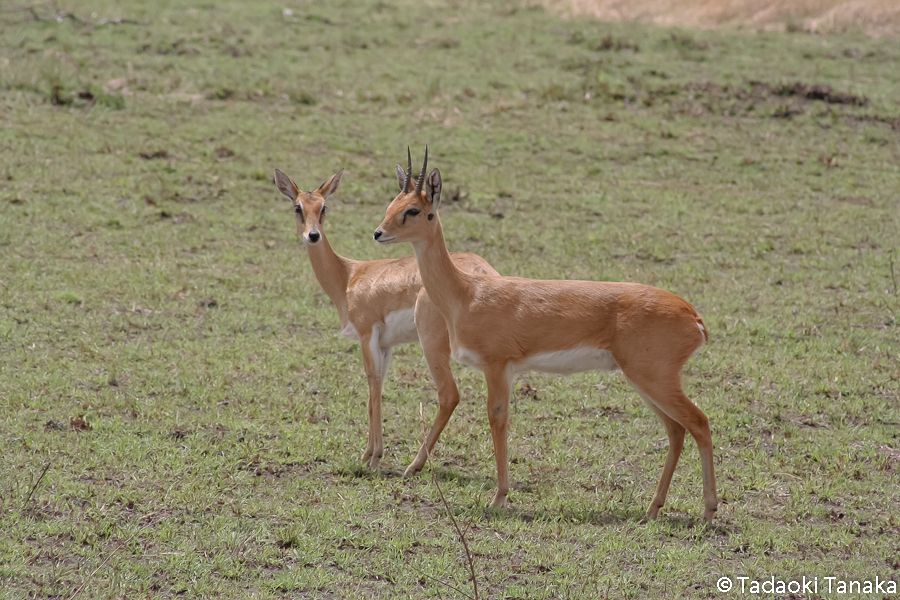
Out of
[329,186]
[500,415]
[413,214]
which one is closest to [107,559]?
[500,415]

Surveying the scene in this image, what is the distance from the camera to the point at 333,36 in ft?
63.7

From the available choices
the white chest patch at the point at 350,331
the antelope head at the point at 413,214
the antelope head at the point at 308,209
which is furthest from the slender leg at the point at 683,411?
the antelope head at the point at 308,209

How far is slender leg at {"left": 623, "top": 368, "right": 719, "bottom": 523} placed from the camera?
5.90m

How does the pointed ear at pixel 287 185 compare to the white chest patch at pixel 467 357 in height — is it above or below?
above

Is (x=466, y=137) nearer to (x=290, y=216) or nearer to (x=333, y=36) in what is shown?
(x=290, y=216)

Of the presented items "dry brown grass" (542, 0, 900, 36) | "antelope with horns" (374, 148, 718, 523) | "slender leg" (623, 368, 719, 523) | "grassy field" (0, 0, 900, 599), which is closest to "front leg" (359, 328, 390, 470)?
"grassy field" (0, 0, 900, 599)

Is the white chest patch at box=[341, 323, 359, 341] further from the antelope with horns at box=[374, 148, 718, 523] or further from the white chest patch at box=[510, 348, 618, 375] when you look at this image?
the white chest patch at box=[510, 348, 618, 375]

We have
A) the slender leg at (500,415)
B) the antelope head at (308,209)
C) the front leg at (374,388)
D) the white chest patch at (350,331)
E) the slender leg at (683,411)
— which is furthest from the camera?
the antelope head at (308,209)

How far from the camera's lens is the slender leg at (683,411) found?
590 cm

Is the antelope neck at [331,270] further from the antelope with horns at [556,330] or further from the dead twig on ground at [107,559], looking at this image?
the dead twig on ground at [107,559]

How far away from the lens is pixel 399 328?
283 inches

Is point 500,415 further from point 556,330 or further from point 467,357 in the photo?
point 556,330

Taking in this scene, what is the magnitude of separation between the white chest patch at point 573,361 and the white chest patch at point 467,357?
0.89 ft

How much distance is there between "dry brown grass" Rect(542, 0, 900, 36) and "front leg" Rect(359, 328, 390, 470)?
1697 cm
